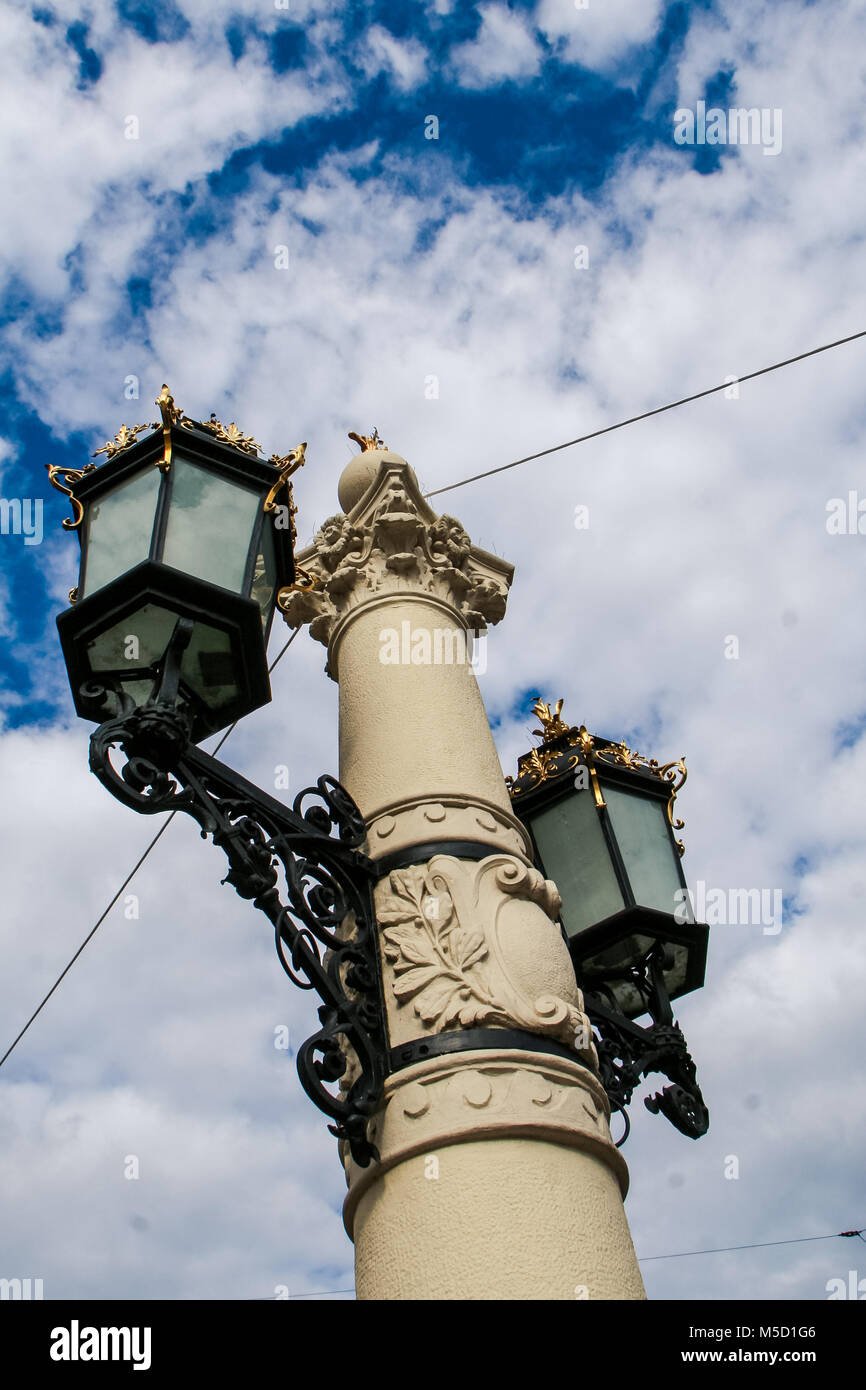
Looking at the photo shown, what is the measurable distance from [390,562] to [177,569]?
1661mm

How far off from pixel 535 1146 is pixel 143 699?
2090 millimetres

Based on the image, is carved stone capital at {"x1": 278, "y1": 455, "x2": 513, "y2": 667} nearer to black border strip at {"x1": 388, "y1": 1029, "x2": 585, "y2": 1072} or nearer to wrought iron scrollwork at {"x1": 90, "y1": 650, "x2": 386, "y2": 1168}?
wrought iron scrollwork at {"x1": 90, "y1": 650, "x2": 386, "y2": 1168}

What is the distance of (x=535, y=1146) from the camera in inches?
146

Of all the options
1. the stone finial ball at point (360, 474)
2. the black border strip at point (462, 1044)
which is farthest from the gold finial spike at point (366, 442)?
the black border strip at point (462, 1044)

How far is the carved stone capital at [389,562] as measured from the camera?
586 centimetres

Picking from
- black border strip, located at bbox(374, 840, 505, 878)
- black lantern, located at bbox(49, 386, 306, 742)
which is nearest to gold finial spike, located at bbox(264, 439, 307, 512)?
black lantern, located at bbox(49, 386, 306, 742)

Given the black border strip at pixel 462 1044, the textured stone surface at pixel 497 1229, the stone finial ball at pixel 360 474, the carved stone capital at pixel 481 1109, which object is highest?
the stone finial ball at pixel 360 474

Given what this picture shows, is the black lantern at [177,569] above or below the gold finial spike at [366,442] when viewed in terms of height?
below

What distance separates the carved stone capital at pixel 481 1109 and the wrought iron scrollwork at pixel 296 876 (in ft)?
0.28

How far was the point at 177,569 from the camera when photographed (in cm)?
434

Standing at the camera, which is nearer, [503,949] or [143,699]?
[503,949]

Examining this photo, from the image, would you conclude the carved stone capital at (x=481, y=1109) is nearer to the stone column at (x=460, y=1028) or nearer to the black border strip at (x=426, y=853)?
the stone column at (x=460, y=1028)

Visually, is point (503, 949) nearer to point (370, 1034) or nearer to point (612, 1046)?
point (370, 1034)
